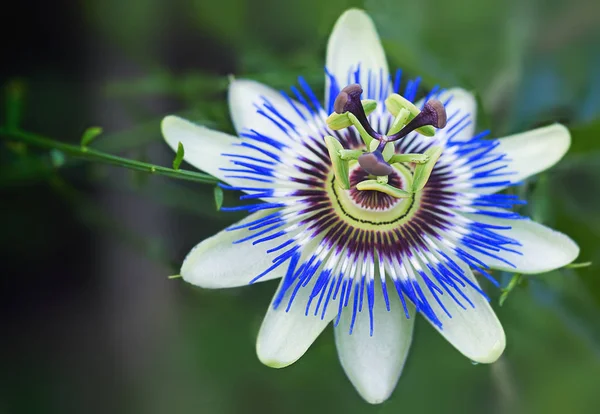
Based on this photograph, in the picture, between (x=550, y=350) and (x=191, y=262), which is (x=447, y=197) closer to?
(x=191, y=262)

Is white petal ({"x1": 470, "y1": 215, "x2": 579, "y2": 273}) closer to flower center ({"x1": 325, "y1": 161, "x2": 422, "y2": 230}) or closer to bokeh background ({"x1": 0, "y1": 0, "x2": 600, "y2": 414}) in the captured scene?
flower center ({"x1": 325, "y1": 161, "x2": 422, "y2": 230})

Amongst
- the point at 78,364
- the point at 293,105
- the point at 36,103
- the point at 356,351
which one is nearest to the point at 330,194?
the point at 293,105

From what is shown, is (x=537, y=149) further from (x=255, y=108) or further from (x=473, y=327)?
(x=255, y=108)

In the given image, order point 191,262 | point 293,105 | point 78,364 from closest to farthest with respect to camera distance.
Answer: point 191,262 < point 293,105 < point 78,364

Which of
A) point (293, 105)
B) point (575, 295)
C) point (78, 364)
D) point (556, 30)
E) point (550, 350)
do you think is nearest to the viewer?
point (293, 105)

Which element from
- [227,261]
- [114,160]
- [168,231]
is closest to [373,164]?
[227,261]

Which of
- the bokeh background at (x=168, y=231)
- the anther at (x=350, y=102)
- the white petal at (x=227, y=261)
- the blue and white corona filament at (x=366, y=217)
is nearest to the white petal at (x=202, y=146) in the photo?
the blue and white corona filament at (x=366, y=217)
